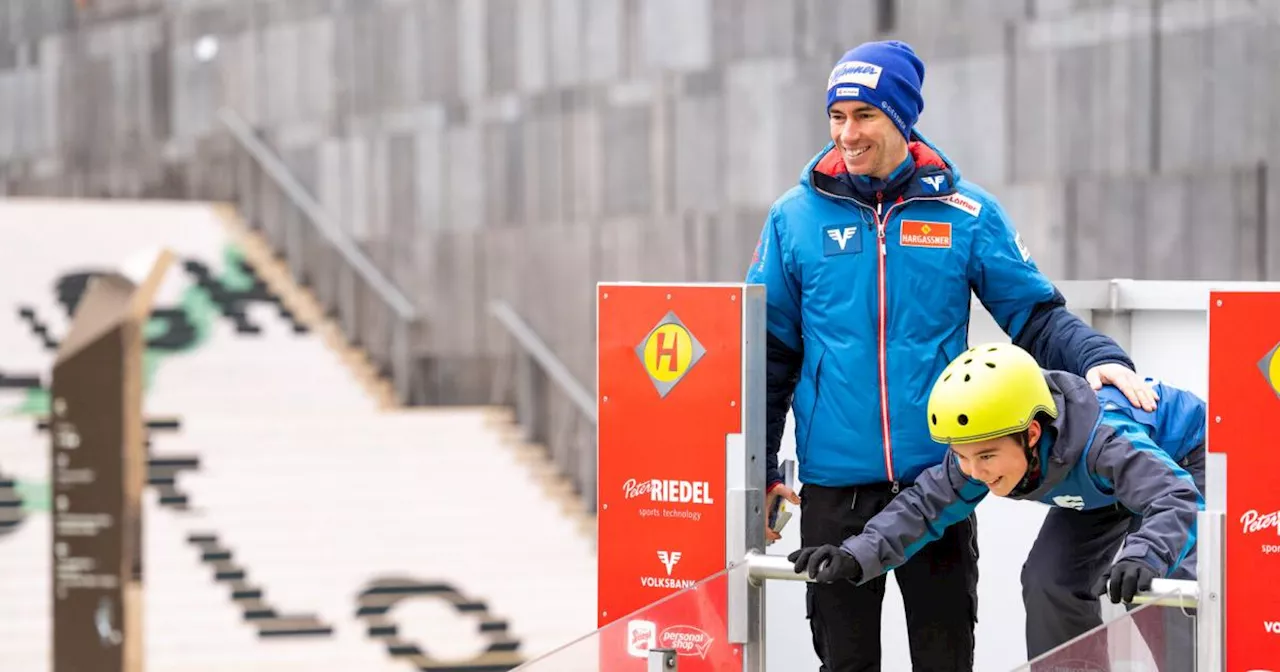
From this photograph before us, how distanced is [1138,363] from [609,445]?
1.65m

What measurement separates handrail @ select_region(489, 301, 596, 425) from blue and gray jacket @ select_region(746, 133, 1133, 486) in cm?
989

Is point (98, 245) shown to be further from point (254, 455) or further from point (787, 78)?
point (787, 78)

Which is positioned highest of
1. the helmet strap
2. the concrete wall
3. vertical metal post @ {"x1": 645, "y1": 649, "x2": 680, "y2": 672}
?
the concrete wall

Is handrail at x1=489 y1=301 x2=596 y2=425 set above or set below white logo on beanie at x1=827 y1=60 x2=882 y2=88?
below

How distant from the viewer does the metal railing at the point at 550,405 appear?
1390cm

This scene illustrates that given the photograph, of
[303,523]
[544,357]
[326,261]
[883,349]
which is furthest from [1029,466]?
[326,261]

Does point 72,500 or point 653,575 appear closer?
point 653,575

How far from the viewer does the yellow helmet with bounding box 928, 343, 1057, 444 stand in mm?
3406

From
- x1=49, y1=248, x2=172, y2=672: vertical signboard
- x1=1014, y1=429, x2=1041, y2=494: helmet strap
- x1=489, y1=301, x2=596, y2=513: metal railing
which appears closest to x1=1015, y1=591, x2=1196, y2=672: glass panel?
x1=1014, y1=429, x2=1041, y2=494: helmet strap

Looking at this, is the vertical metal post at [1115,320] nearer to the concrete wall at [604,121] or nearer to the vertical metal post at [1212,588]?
the vertical metal post at [1212,588]

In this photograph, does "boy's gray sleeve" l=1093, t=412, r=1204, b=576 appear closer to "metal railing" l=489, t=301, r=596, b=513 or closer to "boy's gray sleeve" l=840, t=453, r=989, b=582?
"boy's gray sleeve" l=840, t=453, r=989, b=582

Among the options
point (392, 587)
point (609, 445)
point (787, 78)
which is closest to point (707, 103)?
point (787, 78)

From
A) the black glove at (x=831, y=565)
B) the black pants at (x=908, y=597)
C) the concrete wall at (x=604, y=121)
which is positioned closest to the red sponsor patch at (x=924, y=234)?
the black pants at (x=908, y=597)

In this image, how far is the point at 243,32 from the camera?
62.2 ft
